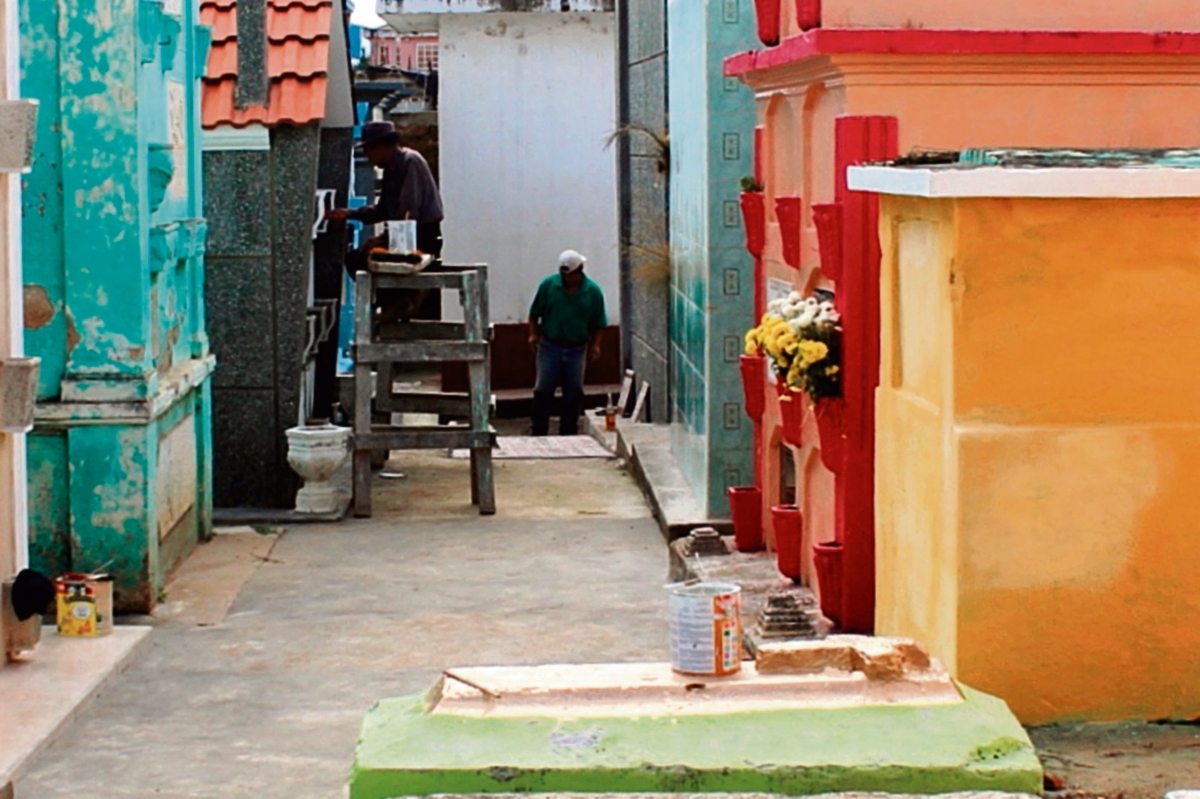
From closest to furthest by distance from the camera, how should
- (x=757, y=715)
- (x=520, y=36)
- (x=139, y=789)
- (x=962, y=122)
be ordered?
(x=757, y=715)
(x=139, y=789)
(x=962, y=122)
(x=520, y=36)

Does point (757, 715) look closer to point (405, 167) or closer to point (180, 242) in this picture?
point (180, 242)

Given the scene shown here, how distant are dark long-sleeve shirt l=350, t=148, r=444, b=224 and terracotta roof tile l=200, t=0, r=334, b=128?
196 centimetres

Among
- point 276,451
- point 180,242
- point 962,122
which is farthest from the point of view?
point 276,451

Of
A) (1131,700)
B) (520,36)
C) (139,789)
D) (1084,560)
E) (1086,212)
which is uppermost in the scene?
(520,36)

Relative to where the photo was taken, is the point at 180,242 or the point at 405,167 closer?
the point at 180,242

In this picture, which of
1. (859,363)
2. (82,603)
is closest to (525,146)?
(82,603)

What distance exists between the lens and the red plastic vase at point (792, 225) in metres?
8.62

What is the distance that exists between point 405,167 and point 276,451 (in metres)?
2.87

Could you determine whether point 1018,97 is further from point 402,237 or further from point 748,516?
point 402,237

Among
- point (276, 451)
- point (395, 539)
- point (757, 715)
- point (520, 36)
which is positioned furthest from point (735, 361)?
point (520, 36)

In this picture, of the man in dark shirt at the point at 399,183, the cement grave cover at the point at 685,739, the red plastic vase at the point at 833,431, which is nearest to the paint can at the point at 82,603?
the red plastic vase at the point at 833,431

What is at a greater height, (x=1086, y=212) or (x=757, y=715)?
(x=1086, y=212)

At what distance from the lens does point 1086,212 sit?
18.3 ft

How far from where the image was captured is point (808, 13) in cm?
783
